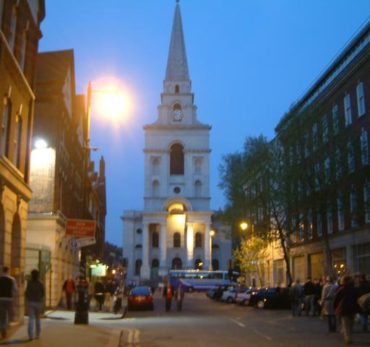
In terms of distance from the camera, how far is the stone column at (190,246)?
102750 millimetres

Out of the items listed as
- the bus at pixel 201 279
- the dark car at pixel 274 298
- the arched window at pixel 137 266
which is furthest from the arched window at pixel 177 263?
the dark car at pixel 274 298

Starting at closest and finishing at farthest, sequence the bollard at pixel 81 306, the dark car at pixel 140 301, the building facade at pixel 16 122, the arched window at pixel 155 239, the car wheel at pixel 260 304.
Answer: the building facade at pixel 16 122, the bollard at pixel 81 306, the dark car at pixel 140 301, the car wheel at pixel 260 304, the arched window at pixel 155 239

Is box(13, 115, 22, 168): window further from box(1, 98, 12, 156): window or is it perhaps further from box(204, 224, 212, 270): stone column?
box(204, 224, 212, 270): stone column

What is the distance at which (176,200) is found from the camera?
105000 millimetres

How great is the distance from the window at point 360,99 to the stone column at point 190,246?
68986 millimetres

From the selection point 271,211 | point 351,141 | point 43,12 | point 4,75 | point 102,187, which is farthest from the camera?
point 102,187

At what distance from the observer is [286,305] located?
36.5 m

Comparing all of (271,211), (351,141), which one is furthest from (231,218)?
(351,141)

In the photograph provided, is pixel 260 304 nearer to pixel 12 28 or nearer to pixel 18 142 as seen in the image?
pixel 18 142

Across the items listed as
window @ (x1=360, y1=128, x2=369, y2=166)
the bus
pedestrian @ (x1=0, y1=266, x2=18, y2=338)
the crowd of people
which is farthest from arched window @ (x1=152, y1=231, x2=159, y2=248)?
pedestrian @ (x1=0, y1=266, x2=18, y2=338)

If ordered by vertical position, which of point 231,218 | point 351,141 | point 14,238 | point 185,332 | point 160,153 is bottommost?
point 185,332

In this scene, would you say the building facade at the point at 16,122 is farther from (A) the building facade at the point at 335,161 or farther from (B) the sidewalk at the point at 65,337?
(A) the building facade at the point at 335,161

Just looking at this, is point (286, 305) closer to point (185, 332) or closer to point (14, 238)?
point (185, 332)

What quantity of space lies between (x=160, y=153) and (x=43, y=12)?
82.1 meters
